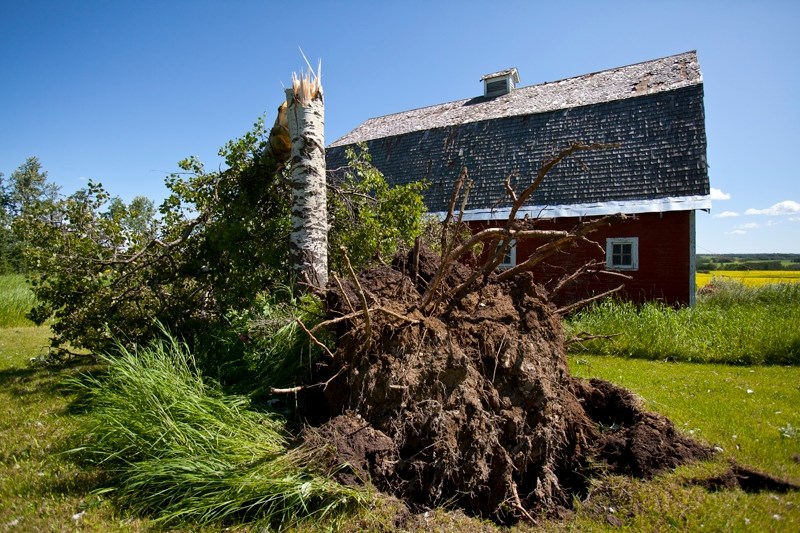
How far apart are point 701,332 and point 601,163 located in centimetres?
556

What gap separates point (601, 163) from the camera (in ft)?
42.7

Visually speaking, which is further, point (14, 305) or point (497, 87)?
point (497, 87)

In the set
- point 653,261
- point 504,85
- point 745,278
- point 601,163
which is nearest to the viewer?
point 653,261

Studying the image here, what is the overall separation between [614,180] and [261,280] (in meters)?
10.2

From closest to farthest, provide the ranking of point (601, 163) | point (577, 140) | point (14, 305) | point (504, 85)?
point (601, 163)
point (577, 140)
point (14, 305)
point (504, 85)

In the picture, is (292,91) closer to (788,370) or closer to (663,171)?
(788,370)

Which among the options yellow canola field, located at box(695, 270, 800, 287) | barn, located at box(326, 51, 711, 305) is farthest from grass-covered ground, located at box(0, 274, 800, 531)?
yellow canola field, located at box(695, 270, 800, 287)

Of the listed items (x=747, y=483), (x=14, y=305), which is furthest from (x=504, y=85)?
(x=14, y=305)

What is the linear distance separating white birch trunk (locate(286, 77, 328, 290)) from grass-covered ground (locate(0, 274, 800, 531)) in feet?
6.33

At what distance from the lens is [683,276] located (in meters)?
11.7

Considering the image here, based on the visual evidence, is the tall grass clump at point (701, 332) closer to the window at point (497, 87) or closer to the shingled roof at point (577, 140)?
the shingled roof at point (577, 140)

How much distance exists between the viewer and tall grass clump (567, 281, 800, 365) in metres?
8.38


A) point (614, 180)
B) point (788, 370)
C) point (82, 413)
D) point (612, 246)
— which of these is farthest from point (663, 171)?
point (82, 413)

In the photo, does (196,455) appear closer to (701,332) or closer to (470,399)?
(470,399)
